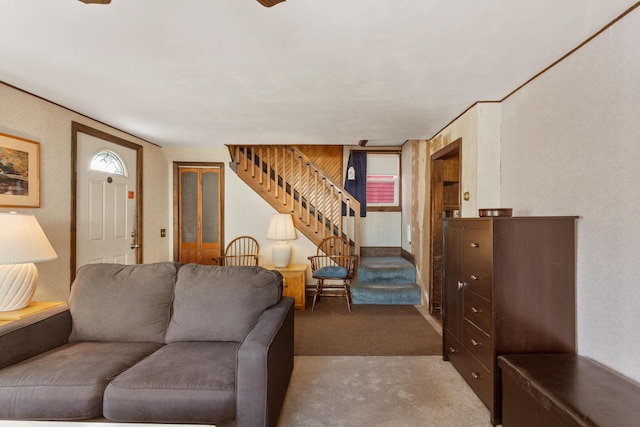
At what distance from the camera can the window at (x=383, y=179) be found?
5934 mm

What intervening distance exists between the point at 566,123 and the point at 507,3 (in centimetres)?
96

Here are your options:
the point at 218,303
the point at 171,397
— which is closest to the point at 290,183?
the point at 218,303

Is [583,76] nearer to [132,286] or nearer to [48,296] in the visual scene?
[132,286]

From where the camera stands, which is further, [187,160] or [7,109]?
[187,160]

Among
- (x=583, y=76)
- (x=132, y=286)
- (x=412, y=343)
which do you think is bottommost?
(x=412, y=343)

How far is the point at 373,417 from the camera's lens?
1995 millimetres

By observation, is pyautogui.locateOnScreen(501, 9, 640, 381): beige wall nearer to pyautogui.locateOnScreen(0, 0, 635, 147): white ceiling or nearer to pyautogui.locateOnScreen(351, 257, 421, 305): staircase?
pyautogui.locateOnScreen(0, 0, 635, 147): white ceiling

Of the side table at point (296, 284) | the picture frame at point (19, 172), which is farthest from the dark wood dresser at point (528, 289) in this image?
the picture frame at point (19, 172)

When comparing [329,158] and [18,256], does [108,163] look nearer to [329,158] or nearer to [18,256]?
[18,256]

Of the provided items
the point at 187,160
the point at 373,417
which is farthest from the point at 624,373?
the point at 187,160

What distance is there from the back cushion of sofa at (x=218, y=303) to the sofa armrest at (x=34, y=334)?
27.5 inches

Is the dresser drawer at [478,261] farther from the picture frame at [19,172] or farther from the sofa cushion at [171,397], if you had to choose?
the picture frame at [19,172]

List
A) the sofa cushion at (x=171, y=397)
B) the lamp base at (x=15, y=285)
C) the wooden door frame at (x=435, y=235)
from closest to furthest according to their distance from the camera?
the sofa cushion at (x=171, y=397) < the lamp base at (x=15, y=285) < the wooden door frame at (x=435, y=235)

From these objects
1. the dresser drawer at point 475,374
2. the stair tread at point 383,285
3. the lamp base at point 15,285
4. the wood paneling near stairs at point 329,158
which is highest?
the wood paneling near stairs at point 329,158
